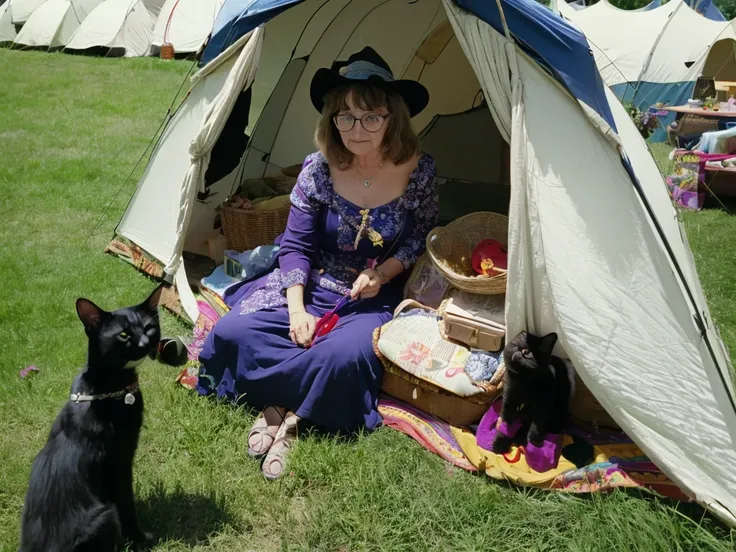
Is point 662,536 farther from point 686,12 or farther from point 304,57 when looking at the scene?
point 686,12

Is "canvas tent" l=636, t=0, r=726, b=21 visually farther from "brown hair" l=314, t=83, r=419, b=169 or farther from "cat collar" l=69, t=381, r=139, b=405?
"cat collar" l=69, t=381, r=139, b=405

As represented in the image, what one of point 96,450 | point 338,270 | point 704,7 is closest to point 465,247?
point 338,270

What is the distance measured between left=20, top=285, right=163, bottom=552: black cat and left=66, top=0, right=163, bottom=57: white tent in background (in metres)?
12.4

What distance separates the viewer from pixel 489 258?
107 inches

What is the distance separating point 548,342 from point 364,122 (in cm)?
118

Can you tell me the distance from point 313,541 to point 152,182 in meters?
2.61

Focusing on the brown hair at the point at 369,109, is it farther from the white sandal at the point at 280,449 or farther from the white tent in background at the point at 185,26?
the white tent in background at the point at 185,26

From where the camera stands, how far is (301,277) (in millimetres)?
2715

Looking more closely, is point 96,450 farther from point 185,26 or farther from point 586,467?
point 185,26

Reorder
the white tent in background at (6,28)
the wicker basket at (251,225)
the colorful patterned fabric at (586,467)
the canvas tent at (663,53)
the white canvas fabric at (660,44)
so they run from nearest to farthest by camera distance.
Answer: the colorful patterned fabric at (586,467) < the wicker basket at (251,225) < the canvas tent at (663,53) < the white canvas fabric at (660,44) < the white tent in background at (6,28)

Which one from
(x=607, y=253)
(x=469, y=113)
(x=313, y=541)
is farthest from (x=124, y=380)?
(x=469, y=113)

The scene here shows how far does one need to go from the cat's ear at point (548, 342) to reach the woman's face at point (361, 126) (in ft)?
3.59

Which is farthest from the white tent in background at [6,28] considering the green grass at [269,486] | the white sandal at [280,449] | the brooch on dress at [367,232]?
the white sandal at [280,449]

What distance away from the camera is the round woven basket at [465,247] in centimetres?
251
